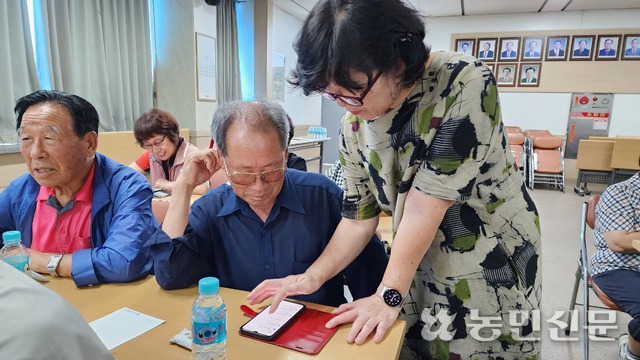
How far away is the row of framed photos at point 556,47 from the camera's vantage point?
705 cm

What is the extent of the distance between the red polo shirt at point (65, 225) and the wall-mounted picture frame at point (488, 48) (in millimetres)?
7816

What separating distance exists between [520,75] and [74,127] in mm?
7993

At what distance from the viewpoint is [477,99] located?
2.88 ft

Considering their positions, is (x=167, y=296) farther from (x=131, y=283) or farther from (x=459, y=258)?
(x=459, y=258)

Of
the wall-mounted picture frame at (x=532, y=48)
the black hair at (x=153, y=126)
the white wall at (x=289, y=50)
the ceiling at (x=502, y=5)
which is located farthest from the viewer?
the wall-mounted picture frame at (x=532, y=48)

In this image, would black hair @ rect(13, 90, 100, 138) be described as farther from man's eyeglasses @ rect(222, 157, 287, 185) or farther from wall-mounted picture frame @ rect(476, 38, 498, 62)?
wall-mounted picture frame @ rect(476, 38, 498, 62)

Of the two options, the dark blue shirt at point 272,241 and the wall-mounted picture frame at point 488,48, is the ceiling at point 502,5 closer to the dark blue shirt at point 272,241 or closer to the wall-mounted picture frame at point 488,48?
the wall-mounted picture frame at point 488,48

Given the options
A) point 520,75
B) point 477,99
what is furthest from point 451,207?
point 520,75

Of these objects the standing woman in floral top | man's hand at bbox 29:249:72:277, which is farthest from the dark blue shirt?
man's hand at bbox 29:249:72:277

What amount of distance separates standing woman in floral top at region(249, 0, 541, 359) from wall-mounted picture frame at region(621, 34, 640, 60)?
26.6ft

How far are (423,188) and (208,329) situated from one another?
0.55m

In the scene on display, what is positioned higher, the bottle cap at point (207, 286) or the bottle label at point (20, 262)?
the bottle cap at point (207, 286)

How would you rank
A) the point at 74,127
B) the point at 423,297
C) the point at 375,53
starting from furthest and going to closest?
the point at 74,127 < the point at 423,297 < the point at 375,53

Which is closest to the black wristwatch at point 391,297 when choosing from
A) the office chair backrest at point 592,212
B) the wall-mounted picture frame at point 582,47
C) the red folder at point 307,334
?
the red folder at point 307,334
